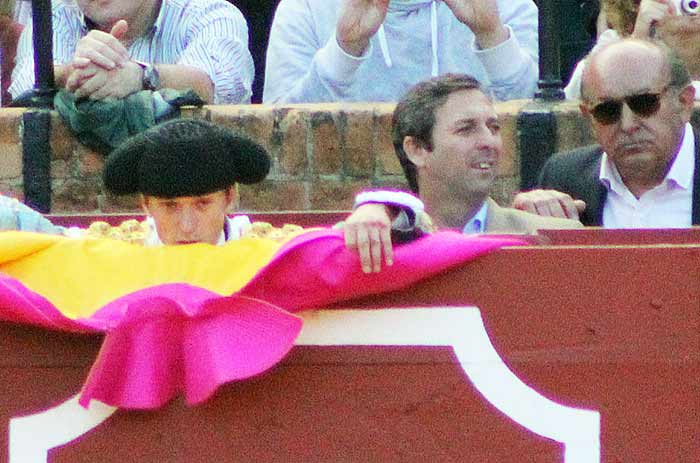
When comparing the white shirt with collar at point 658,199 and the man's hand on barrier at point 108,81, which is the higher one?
the man's hand on barrier at point 108,81

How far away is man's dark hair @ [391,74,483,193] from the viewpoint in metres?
4.79

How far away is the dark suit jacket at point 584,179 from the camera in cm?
479

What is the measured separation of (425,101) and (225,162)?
0.94m

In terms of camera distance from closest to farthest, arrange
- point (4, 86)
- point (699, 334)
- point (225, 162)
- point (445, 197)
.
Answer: point (699, 334) → point (225, 162) → point (445, 197) → point (4, 86)

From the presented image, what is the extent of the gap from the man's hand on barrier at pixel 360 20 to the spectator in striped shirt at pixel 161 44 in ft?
1.38

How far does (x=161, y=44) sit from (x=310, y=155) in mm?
606

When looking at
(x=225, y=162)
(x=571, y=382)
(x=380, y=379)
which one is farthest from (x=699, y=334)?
(x=225, y=162)

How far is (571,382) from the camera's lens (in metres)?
3.79

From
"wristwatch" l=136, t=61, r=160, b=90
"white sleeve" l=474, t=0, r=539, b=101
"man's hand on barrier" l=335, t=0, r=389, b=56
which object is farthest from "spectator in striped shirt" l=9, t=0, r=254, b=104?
"white sleeve" l=474, t=0, r=539, b=101

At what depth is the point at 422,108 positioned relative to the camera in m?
4.81

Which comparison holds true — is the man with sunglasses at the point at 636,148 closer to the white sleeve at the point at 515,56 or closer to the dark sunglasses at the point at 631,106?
the dark sunglasses at the point at 631,106

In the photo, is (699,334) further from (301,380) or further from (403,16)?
(403,16)

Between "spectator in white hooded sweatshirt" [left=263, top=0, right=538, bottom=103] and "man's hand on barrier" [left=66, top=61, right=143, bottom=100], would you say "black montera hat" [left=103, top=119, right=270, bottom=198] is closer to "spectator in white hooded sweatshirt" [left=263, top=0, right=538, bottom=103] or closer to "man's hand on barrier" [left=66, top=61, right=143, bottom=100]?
"man's hand on barrier" [left=66, top=61, right=143, bottom=100]

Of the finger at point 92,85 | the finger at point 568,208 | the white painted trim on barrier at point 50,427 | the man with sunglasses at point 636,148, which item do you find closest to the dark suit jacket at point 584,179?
the man with sunglasses at point 636,148
